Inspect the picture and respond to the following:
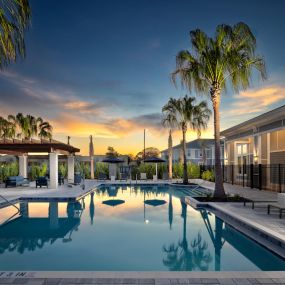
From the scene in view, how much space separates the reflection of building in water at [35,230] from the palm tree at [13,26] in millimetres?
4889

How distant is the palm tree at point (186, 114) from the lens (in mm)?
22094

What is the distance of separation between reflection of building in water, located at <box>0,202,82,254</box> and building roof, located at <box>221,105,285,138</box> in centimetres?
1073

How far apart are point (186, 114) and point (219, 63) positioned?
30.3ft

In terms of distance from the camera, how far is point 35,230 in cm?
938

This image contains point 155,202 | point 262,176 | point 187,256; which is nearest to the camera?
point 187,256

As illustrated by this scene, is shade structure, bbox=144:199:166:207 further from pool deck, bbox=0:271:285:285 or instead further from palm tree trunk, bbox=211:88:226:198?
pool deck, bbox=0:271:285:285

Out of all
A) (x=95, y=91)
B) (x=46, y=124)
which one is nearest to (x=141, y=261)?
(x=95, y=91)

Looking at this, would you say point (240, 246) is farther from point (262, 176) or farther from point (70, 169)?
point (70, 169)

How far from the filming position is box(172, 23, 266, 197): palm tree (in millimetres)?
12531

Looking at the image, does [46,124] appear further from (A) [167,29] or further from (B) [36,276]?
(B) [36,276]

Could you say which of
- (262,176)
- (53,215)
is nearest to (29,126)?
(53,215)

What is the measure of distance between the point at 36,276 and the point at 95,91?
58.9 ft

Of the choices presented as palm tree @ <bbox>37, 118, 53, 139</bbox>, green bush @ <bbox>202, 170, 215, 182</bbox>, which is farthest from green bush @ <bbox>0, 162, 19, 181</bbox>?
green bush @ <bbox>202, 170, 215, 182</bbox>

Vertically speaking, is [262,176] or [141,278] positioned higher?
[262,176]
